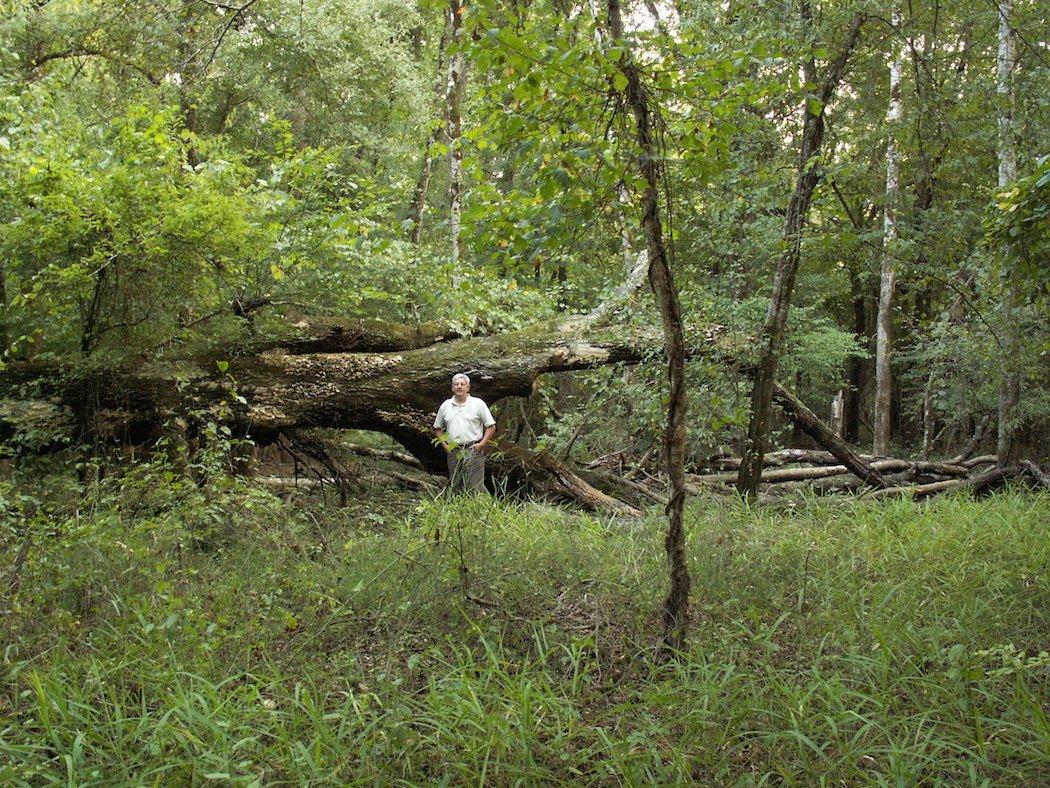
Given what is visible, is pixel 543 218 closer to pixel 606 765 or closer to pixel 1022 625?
pixel 606 765

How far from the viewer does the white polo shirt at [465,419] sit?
292 inches

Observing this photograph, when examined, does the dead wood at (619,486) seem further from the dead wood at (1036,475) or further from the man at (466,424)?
the dead wood at (1036,475)

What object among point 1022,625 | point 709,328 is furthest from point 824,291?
point 1022,625

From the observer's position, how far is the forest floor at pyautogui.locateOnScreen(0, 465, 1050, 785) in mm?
2879

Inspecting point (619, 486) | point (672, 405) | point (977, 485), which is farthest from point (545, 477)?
point (977, 485)

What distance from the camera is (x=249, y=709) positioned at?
311 cm

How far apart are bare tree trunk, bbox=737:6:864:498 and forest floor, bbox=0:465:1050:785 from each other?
5.08 feet

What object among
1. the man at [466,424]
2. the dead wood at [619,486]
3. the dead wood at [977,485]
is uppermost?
the man at [466,424]

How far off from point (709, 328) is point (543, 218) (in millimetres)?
4232

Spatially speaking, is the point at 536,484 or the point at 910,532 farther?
the point at 536,484

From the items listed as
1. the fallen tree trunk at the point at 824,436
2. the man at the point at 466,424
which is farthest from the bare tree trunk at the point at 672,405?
the fallen tree trunk at the point at 824,436

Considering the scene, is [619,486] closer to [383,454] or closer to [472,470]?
[472,470]

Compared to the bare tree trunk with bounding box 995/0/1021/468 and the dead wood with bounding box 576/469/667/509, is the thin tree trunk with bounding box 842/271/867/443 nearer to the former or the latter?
the bare tree trunk with bounding box 995/0/1021/468

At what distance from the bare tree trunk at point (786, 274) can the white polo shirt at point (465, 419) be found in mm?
2688
